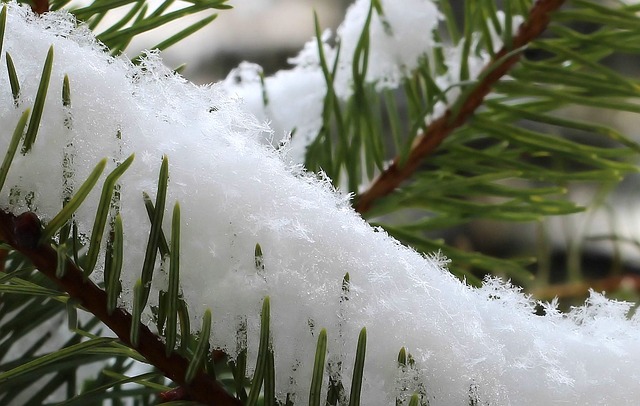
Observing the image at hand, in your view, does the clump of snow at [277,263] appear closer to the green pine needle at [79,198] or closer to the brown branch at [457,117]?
the green pine needle at [79,198]

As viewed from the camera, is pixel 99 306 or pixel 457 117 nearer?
pixel 99 306

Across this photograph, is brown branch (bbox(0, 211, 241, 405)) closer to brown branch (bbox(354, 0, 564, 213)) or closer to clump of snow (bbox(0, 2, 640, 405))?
clump of snow (bbox(0, 2, 640, 405))

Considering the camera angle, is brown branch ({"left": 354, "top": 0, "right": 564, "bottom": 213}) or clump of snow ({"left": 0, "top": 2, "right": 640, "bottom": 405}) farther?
brown branch ({"left": 354, "top": 0, "right": 564, "bottom": 213})

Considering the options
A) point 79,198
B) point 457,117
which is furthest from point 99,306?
point 457,117

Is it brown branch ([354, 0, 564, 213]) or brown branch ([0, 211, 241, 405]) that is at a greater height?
brown branch ([354, 0, 564, 213])

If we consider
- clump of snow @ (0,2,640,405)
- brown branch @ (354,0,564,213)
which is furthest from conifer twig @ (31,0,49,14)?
brown branch @ (354,0,564,213)

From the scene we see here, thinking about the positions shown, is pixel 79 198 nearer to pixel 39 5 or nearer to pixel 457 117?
pixel 39 5
